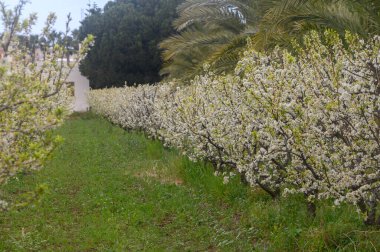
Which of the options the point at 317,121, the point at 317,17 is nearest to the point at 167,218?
the point at 317,121

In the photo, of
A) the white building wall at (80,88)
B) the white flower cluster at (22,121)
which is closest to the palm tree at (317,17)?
the white flower cluster at (22,121)

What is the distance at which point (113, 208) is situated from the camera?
810 cm

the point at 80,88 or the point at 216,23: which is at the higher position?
the point at 216,23

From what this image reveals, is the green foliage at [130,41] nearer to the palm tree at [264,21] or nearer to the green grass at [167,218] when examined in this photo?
the palm tree at [264,21]

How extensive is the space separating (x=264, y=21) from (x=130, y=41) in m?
24.7

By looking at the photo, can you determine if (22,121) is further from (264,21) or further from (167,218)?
(264,21)

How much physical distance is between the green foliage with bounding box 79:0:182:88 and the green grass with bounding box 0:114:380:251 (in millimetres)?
21769

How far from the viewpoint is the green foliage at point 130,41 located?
32.3m

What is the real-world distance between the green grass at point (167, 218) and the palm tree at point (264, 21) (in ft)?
7.91

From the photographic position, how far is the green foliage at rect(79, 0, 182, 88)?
32.3m

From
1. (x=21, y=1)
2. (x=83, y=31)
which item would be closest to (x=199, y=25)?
(x=21, y=1)

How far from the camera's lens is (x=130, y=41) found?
106 feet

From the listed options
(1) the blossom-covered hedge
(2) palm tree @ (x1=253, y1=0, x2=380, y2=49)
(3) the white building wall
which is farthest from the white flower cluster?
(3) the white building wall

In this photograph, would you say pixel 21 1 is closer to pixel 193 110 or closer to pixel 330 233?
pixel 330 233
